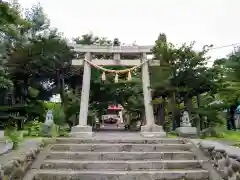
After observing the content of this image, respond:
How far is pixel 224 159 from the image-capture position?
5.66m

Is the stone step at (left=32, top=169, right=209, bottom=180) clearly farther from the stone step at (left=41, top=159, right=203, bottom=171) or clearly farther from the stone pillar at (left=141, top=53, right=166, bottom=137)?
the stone pillar at (left=141, top=53, right=166, bottom=137)

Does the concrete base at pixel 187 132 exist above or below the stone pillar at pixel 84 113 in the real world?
below

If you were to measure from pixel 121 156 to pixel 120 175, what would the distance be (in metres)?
0.99

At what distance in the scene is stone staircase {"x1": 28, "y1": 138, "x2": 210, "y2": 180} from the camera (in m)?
5.82

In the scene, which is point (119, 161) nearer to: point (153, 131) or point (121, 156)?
point (121, 156)

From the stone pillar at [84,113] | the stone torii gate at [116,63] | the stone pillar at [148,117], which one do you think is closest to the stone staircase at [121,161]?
the stone pillar at [84,113]

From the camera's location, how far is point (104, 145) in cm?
730

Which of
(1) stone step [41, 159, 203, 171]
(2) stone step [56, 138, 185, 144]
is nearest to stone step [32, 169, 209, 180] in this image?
(1) stone step [41, 159, 203, 171]

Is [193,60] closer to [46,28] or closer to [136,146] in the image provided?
[136,146]

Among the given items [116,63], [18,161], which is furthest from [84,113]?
A: [18,161]

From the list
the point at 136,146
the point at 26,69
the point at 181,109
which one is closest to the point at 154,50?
the point at 181,109

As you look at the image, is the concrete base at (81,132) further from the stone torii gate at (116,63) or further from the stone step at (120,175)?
the stone step at (120,175)

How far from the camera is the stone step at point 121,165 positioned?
20.5 ft

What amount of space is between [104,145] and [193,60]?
6436mm
